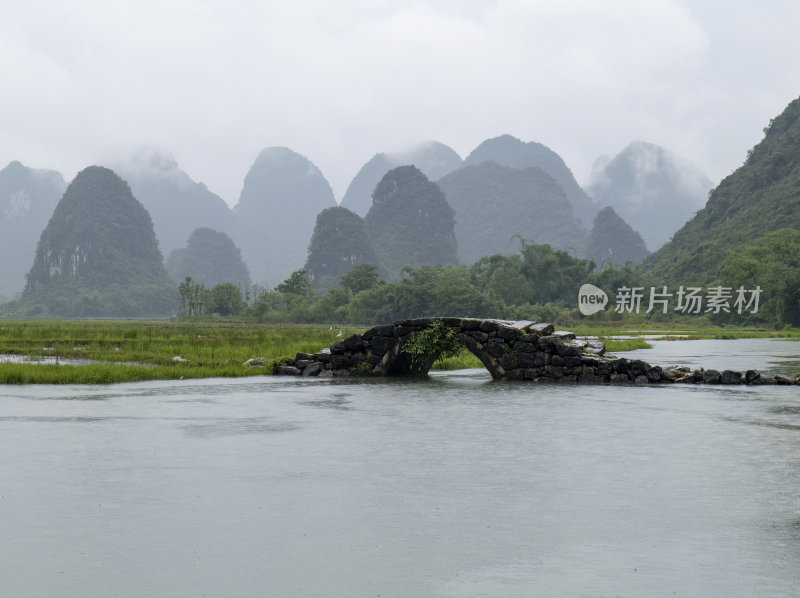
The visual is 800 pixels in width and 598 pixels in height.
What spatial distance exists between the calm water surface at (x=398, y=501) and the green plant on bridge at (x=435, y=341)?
483 cm

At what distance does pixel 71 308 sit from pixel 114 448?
374 feet

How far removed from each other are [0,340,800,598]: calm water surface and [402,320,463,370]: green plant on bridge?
483 cm

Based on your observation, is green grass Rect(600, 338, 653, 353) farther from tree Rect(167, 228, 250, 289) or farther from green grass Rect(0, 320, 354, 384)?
tree Rect(167, 228, 250, 289)

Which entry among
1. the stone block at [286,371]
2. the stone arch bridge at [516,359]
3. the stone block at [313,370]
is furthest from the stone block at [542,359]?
the stone block at [286,371]

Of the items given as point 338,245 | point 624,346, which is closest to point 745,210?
point 624,346

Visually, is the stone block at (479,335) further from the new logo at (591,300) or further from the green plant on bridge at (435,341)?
the new logo at (591,300)

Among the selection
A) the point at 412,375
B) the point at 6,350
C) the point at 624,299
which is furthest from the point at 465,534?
the point at 624,299

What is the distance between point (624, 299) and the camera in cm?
7031

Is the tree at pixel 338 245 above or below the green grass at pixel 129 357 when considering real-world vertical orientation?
above

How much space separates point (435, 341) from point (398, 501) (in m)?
10.3

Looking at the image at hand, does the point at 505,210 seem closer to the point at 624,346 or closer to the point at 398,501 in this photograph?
the point at 624,346

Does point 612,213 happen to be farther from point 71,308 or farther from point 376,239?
point 71,308

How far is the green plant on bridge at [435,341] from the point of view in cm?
1631

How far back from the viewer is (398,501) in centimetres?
597
